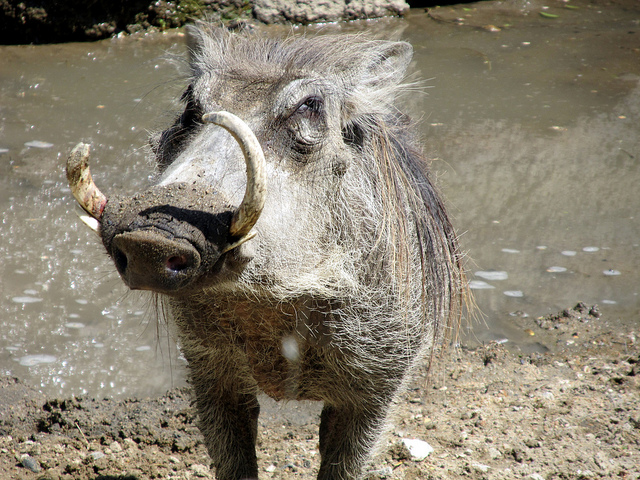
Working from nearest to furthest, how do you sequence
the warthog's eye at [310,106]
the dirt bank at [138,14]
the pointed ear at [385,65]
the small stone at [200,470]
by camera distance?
the warthog's eye at [310,106] < the pointed ear at [385,65] < the small stone at [200,470] < the dirt bank at [138,14]

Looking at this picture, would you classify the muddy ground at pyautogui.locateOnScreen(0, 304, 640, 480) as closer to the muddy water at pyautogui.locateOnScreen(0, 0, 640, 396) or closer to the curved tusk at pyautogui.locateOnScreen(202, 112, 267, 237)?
the muddy water at pyautogui.locateOnScreen(0, 0, 640, 396)

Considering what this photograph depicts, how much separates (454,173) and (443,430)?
92.0 inches

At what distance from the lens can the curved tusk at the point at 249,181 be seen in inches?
54.8

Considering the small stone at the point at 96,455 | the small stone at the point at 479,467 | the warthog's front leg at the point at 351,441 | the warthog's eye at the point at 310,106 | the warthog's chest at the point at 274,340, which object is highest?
the warthog's eye at the point at 310,106

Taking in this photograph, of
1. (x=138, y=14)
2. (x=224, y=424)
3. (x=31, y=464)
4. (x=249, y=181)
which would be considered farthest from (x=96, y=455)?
(x=138, y=14)

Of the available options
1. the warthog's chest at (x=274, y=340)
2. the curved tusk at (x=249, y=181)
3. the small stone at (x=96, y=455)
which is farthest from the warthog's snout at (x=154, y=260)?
the small stone at (x=96, y=455)

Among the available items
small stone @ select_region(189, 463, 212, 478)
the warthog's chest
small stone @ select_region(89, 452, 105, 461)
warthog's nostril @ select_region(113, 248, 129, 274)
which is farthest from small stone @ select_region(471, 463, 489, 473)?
warthog's nostril @ select_region(113, 248, 129, 274)

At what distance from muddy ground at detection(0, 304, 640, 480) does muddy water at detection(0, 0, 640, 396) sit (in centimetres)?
18

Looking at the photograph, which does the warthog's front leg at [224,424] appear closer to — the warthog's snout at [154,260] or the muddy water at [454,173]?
the muddy water at [454,173]

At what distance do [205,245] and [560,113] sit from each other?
5.02 meters

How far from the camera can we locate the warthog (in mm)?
1434

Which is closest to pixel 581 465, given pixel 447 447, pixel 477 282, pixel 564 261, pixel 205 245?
pixel 447 447

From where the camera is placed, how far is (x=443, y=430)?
9.27 feet

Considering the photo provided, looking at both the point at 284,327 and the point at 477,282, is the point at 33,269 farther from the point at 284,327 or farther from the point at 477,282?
the point at 477,282
